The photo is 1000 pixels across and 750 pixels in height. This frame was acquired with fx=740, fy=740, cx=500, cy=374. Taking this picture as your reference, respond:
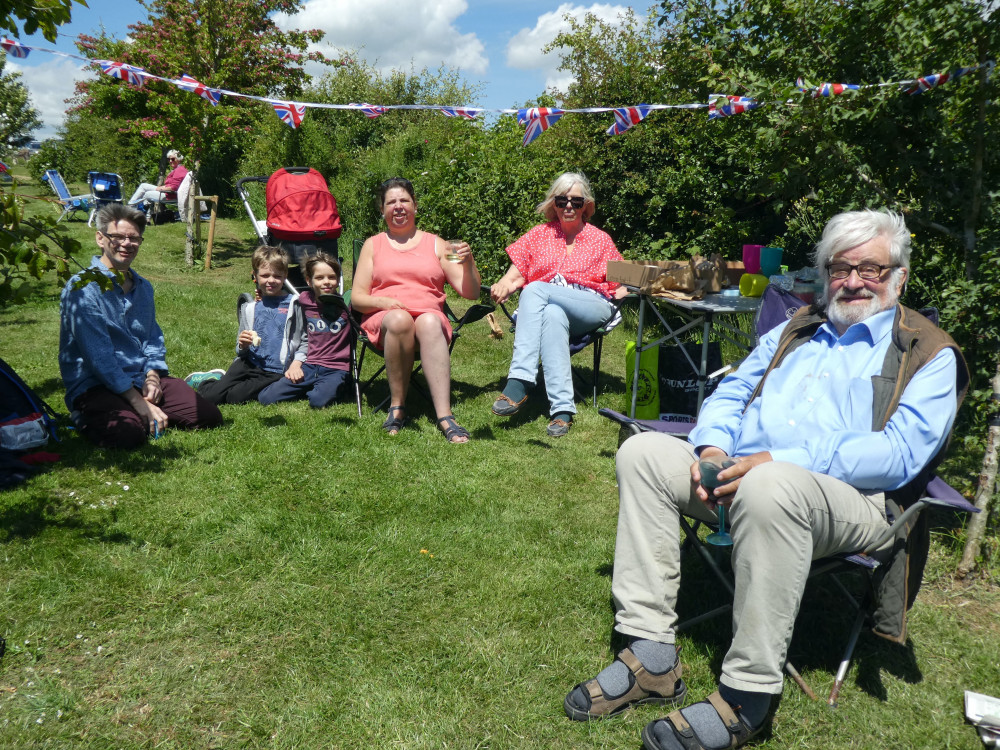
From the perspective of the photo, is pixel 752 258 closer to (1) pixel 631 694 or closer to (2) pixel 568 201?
(2) pixel 568 201

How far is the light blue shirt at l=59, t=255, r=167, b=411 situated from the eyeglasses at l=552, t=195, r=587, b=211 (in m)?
2.60

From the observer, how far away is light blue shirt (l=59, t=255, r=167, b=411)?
145 inches

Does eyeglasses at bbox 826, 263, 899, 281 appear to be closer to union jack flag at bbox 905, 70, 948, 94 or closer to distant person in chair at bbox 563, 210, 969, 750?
distant person in chair at bbox 563, 210, 969, 750

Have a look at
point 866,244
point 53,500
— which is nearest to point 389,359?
point 53,500

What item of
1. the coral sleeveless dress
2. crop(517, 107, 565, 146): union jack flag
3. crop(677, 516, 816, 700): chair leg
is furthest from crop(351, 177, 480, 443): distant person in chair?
crop(677, 516, 816, 700): chair leg

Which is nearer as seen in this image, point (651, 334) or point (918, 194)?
point (918, 194)

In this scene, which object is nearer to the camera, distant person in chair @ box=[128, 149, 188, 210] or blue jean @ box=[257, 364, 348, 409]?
blue jean @ box=[257, 364, 348, 409]

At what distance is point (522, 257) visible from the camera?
509 centimetres

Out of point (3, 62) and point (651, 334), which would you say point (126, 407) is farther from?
point (3, 62)

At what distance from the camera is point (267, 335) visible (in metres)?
4.88

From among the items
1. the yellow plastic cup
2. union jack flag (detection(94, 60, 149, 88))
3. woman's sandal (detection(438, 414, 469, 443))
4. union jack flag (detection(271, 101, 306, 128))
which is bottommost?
woman's sandal (detection(438, 414, 469, 443))

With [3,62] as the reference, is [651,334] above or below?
below

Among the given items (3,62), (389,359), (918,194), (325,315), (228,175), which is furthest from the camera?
(228,175)

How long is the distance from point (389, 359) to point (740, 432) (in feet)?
7.75
